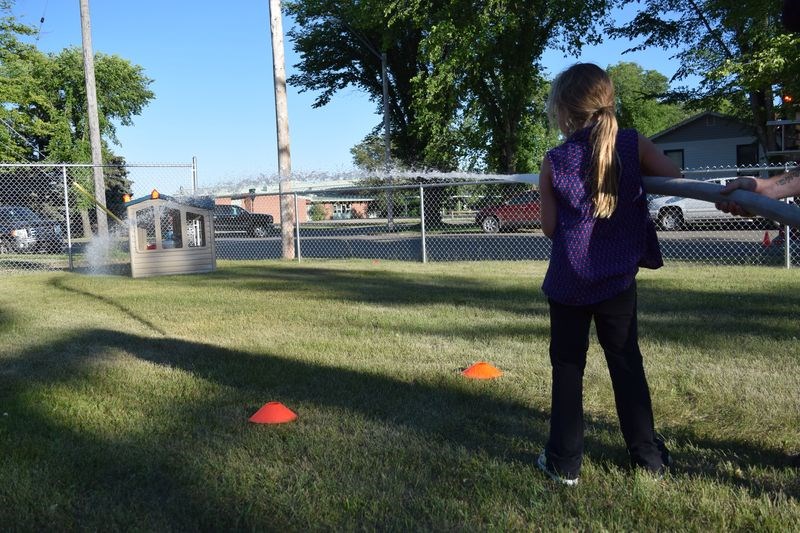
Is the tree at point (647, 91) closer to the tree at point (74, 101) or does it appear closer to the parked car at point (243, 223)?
the tree at point (74, 101)

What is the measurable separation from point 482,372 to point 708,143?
36686mm

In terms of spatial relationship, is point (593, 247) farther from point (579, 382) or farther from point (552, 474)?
point (552, 474)

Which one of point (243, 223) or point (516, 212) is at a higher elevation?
point (243, 223)

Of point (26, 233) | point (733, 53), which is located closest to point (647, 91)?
point (733, 53)

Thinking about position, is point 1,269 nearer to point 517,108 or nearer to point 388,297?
point 388,297

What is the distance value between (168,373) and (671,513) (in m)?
3.51

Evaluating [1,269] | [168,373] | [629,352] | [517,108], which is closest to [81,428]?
[168,373]

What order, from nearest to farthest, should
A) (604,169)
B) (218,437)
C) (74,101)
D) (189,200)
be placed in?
1. (604,169)
2. (218,437)
3. (189,200)
4. (74,101)

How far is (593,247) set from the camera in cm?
274

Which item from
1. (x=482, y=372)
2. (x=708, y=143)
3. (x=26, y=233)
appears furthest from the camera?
(x=708, y=143)

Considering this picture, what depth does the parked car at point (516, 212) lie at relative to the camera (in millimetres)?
17317

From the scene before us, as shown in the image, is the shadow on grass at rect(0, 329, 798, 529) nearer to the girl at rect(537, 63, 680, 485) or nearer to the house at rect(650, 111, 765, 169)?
the girl at rect(537, 63, 680, 485)

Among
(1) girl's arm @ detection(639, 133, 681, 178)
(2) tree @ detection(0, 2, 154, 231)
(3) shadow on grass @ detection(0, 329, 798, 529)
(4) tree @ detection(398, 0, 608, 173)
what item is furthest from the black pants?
(2) tree @ detection(0, 2, 154, 231)

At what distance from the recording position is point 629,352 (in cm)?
288
